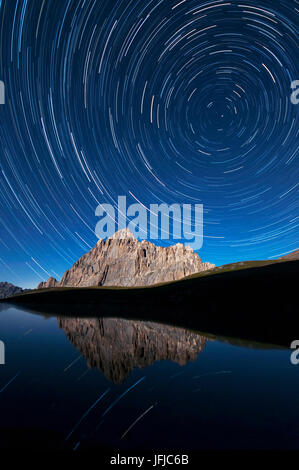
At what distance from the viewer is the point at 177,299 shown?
213 ft

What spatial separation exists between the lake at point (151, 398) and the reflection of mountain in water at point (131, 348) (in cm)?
16

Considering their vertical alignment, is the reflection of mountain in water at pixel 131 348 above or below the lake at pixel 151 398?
above

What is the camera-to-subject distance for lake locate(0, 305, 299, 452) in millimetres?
7095

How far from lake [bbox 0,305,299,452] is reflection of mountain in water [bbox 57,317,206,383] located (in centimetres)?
16

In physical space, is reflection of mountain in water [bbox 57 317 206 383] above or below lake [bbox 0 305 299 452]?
above

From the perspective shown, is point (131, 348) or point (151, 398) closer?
point (151, 398)

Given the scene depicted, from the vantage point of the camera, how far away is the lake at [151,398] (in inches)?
279

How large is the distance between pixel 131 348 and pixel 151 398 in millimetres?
9005

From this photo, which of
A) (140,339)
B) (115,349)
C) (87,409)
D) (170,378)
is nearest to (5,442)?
(87,409)

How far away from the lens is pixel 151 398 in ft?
32.0

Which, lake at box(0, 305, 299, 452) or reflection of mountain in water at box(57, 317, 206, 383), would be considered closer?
lake at box(0, 305, 299, 452)

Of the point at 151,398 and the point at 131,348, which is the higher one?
the point at 131,348

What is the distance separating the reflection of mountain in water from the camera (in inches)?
562

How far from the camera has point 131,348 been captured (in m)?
18.2
